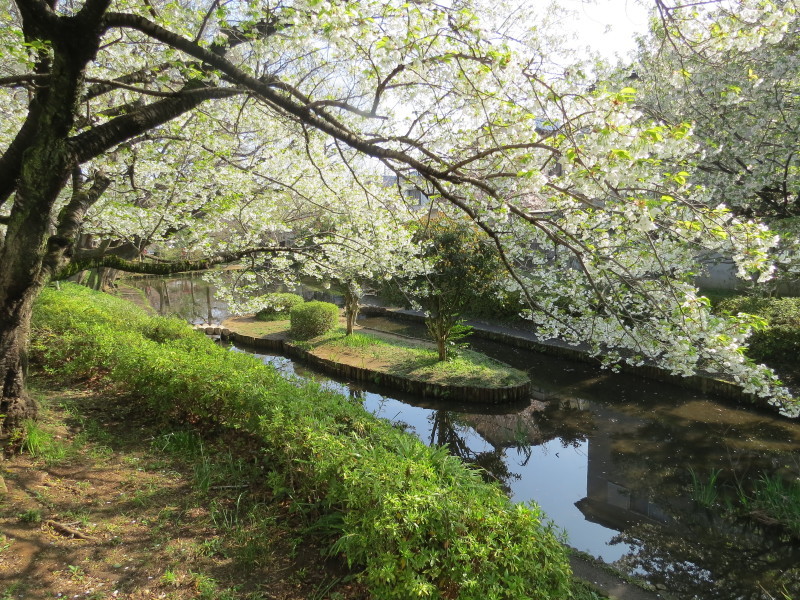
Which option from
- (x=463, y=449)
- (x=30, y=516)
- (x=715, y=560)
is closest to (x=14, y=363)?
(x=30, y=516)

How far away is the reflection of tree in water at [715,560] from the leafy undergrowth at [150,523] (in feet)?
12.0

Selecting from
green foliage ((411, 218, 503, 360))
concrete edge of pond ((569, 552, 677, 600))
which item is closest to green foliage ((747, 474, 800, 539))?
concrete edge of pond ((569, 552, 677, 600))

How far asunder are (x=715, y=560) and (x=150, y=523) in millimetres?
5475

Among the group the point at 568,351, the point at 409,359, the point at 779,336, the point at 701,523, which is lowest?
the point at 701,523

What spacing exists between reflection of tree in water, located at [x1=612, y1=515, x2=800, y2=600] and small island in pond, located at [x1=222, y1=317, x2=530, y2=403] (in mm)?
4403

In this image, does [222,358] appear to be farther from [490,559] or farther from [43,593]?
[490,559]

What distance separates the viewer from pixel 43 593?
8.50 ft

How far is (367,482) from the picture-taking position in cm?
294

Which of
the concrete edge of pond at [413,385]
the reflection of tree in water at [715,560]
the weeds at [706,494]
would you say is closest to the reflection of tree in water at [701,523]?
the reflection of tree in water at [715,560]

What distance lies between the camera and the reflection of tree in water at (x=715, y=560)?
4.50 metres

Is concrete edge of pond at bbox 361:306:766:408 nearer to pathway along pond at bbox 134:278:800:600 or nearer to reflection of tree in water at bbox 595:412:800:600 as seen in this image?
pathway along pond at bbox 134:278:800:600

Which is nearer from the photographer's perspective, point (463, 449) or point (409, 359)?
point (463, 449)

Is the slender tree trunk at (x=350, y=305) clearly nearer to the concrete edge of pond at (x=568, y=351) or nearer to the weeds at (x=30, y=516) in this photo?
the concrete edge of pond at (x=568, y=351)

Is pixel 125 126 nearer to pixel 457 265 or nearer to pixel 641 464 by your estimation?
pixel 457 265
